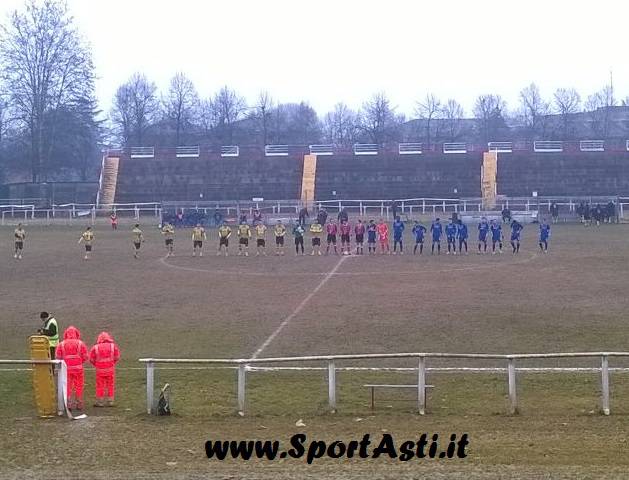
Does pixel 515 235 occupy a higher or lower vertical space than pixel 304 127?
lower

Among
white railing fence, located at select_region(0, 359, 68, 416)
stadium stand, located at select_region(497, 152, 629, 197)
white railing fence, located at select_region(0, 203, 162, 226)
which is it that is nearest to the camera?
white railing fence, located at select_region(0, 359, 68, 416)

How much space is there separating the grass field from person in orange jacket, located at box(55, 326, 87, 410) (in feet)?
1.07

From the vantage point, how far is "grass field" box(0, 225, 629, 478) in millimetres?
9336

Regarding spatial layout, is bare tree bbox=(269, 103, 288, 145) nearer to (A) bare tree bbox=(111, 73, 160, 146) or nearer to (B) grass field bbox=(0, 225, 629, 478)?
(A) bare tree bbox=(111, 73, 160, 146)

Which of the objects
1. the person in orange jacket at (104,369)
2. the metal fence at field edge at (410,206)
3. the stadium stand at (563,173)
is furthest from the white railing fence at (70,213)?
the person in orange jacket at (104,369)

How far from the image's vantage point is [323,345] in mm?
16859

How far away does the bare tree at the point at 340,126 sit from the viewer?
113 meters

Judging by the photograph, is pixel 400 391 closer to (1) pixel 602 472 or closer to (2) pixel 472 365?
(2) pixel 472 365

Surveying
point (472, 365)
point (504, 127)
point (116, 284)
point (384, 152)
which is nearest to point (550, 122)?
point (504, 127)

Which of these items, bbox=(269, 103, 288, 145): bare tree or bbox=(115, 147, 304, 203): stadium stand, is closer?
bbox=(115, 147, 304, 203): stadium stand

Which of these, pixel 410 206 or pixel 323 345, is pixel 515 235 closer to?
pixel 323 345

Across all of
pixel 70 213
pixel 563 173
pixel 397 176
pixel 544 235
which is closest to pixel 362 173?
pixel 397 176

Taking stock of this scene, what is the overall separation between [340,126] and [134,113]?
31.7 metres

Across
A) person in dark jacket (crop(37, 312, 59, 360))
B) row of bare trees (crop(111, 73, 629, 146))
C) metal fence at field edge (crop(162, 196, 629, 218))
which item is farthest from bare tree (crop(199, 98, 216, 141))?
person in dark jacket (crop(37, 312, 59, 360))
